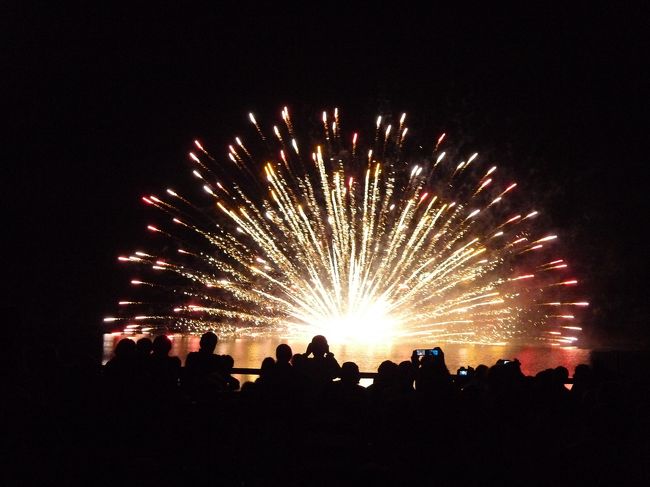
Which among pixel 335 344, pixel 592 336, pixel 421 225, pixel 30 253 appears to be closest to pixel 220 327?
pixel 335 344

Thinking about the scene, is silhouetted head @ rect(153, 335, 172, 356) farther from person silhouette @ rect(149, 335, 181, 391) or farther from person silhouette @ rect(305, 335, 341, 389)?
person silhouette @ rect(305, 335, 341, 389)

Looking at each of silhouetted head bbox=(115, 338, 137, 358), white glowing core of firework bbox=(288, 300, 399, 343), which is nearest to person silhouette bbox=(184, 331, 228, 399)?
silhouetted head bbox=(115, 338, 137, 358)

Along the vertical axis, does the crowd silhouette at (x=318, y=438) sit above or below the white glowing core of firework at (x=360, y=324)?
below

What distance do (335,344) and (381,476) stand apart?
112ft

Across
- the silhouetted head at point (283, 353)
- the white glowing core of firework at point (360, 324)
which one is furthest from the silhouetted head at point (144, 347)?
the white glowing core of firework at point (360, 324)

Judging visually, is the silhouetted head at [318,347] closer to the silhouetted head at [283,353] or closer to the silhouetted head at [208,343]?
the silhouetted head at [283,353]

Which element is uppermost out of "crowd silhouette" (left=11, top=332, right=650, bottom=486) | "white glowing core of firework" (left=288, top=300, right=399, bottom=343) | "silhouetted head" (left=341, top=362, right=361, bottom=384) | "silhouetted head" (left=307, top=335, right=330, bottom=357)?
"white glowing core of firework" (left=288, top=300, right=399, bottom=343)

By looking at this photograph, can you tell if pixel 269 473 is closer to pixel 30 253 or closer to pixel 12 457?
pixel 12 457

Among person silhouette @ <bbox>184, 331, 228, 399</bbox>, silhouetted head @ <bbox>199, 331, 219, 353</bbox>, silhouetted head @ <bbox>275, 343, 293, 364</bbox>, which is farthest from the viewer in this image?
silhouetted head @ <bbox>199, 331, 219, 353</bbox>

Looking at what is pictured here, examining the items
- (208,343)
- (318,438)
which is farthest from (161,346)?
(318,438)

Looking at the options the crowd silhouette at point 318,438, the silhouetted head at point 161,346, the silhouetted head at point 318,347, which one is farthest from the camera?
the silhouetted head at point 318,347

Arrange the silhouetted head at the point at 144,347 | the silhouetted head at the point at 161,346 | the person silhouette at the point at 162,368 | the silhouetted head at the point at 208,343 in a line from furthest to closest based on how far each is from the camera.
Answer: the silhouetted head at the point at 208,343
the silhouetted head at the point at 144,347
the silhouetted head at the point at 161,346
the person silhouette at the point at 162,368

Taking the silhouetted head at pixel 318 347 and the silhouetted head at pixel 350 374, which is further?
the silhouetted head at pixel 318 347

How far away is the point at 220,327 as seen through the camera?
2063 inches
